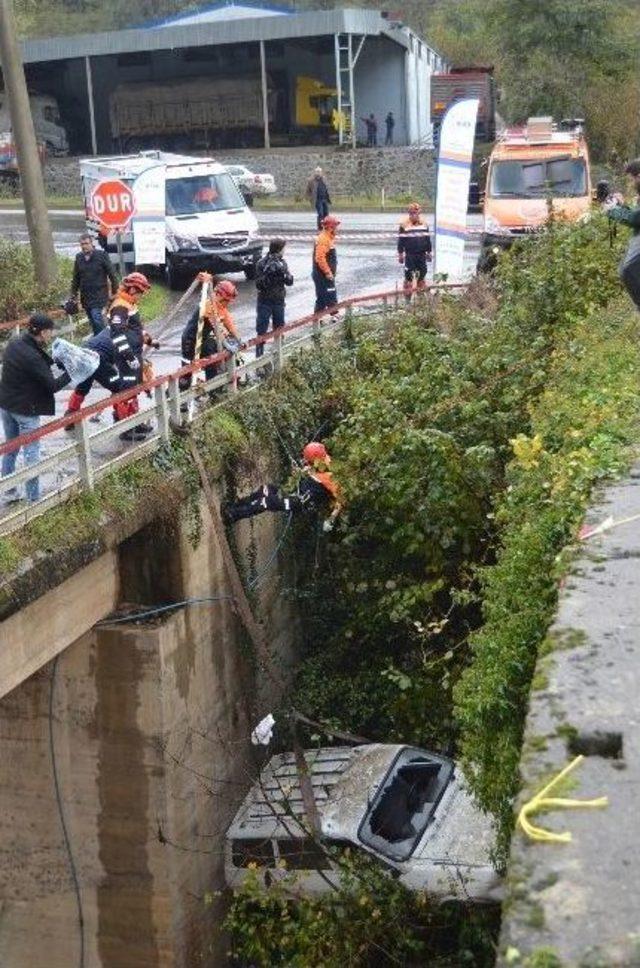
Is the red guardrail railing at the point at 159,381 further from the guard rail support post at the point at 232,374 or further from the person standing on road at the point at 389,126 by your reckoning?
the person standing on road at the point at 389,126

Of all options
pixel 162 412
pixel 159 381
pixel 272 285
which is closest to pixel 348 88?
pixel 272 285

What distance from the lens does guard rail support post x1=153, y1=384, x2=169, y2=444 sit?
11.8 metres

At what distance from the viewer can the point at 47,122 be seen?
155 feet

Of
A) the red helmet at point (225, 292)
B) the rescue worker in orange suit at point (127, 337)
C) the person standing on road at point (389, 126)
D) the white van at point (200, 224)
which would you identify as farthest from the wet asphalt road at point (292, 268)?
the person standing on road at point (389, 126)

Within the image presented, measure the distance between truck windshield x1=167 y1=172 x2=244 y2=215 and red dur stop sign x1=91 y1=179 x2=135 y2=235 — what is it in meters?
6.70

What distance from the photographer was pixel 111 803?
39.8 feet

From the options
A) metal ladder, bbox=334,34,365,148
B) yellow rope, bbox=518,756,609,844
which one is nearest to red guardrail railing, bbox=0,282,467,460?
yellow rope, bbox=518,756,609,844

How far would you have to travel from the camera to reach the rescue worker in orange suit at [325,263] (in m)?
17.3

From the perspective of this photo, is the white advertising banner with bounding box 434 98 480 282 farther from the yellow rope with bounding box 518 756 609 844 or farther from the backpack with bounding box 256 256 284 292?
the yellow rope with bounding box 518 756 609 844

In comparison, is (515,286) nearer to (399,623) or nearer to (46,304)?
(399,623)

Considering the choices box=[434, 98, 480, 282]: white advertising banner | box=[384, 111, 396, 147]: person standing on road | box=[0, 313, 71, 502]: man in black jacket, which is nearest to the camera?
box=[0, 313, 71, 502]: man in black jacket

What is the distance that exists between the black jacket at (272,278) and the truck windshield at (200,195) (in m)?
8.02

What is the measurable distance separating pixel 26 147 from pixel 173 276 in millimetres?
3580

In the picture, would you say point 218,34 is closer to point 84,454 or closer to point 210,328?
point 210,328
